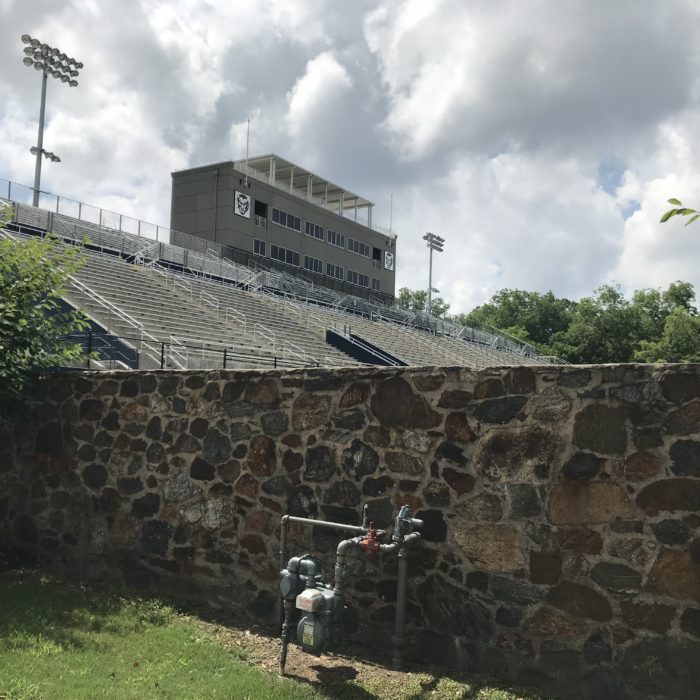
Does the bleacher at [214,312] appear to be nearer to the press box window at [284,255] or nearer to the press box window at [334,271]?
the press box window at [284,255]

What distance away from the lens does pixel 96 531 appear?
7262mm

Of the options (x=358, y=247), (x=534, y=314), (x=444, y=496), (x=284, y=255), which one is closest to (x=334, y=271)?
(x=358, y=247)

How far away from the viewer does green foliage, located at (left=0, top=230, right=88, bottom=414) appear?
7.34 m

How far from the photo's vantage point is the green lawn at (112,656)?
465cm

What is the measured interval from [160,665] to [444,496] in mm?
2375

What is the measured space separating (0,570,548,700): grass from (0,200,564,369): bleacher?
464 centimetres

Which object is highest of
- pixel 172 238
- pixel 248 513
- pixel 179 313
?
pixel 172 238

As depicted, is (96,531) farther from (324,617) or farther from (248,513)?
(324,617)

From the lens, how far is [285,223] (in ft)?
158

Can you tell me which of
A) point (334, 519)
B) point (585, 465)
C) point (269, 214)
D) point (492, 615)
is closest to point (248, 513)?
point (334, 519)

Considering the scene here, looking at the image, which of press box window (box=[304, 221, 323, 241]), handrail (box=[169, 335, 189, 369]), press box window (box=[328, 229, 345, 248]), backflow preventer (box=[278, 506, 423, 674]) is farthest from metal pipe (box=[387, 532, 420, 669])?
press box window (box=[328, 229, 345, 248])

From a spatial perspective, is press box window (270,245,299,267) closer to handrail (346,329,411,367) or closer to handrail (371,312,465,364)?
handrail (371,312,465,364)

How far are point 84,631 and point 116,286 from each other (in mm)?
19111

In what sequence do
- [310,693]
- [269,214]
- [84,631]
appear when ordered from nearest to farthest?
→ [310,693] < [84,631] < [269,214]
